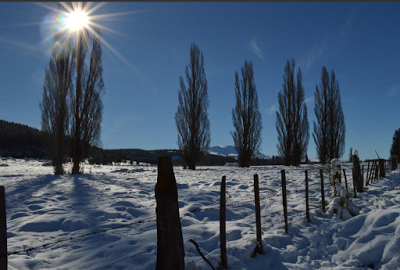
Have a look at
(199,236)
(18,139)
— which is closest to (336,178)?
(199,236)

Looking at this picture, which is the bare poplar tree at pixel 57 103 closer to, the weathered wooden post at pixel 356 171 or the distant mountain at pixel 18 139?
the weathered wooden post at pixel 356 171

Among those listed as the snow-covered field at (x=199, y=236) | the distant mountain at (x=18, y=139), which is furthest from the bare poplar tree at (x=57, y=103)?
the distant mountain at (x=18, y=139)

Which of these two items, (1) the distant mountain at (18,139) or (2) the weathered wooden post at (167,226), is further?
(1) the distant mountain at (18,139)

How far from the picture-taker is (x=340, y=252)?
347cm

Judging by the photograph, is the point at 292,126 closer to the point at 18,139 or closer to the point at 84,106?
the point at 84,106

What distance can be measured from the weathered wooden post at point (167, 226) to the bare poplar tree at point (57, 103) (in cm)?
1304

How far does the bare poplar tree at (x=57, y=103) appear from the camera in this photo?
42.8ft

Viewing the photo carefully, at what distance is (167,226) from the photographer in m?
2.25

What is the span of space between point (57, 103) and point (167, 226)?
13578 millimetres

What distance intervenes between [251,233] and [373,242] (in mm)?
1764

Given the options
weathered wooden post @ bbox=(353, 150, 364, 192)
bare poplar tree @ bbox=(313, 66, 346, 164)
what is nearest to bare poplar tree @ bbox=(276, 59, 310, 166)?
bare poplar tree @ bbox=(313, 66, 346, 164)

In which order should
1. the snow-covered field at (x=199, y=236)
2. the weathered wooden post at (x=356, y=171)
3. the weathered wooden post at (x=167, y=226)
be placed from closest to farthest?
1. the weathered wooden post at (x=167, y=226)
2. the snow-covered field at (x=199, y=236)
3. the weathered wooden post at (x=356, y=171)

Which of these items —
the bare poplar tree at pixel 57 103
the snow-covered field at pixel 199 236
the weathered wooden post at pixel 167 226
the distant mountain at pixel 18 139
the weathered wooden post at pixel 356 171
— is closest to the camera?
the weathered wooden post at pixel 167 226

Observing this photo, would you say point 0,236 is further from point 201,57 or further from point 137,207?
point 201,57
